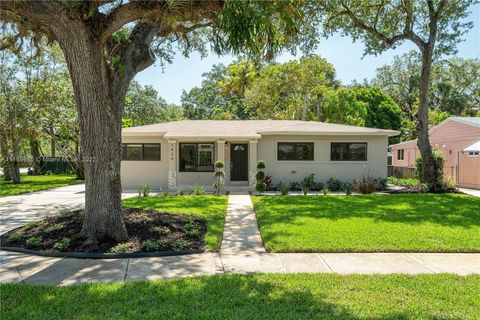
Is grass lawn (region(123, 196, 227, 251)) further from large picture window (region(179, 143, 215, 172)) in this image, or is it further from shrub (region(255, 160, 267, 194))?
large picture window (region(179, 143, 215, 172))

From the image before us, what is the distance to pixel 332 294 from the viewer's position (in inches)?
165

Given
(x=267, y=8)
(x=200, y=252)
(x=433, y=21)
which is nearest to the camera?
(x=267, y=8)

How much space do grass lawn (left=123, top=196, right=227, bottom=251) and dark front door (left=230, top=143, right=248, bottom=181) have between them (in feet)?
14.8

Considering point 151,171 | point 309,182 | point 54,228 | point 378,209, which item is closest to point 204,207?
point 54,228

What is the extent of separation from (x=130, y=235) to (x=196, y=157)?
10773 millimetres

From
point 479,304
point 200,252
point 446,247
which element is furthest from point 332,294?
point 446,247

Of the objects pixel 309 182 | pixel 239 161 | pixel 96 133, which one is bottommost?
pixel 309 182

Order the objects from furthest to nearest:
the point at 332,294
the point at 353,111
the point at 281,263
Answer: the point at 353,111
the point at 281,263
the point at 332,294

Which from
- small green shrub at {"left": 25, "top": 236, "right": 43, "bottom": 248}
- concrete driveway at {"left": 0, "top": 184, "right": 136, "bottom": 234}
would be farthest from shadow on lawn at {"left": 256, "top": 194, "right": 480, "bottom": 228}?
concrete driveway at {"left": 0, "top": 184, "right": 136, "bottom": 234}

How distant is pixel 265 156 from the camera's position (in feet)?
56.4

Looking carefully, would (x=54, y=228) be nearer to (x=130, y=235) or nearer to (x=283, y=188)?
(x=130, y=235)

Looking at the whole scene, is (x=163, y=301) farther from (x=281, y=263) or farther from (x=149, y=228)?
(x=149, y=228)

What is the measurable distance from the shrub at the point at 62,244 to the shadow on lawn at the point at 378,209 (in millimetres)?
4374

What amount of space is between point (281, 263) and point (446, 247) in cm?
326
